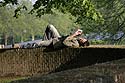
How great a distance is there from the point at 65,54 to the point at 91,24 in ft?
69.1

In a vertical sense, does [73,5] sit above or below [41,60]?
above

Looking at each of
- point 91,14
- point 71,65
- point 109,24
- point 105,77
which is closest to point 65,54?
point 71,65

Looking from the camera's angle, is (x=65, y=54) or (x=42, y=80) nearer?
(x=42, y=80)

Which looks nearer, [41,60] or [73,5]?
[41,60]

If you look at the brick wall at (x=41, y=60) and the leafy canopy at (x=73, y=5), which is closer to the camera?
the brick wall at (x=41, y=60)

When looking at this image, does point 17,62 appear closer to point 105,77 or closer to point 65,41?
point 65,41

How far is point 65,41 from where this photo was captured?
15484 millimetres

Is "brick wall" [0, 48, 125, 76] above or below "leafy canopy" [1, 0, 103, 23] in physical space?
below

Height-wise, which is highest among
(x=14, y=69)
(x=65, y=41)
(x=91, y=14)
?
(x=91, y=14)

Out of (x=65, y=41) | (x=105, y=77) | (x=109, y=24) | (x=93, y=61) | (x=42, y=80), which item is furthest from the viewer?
(x=109, y=24)

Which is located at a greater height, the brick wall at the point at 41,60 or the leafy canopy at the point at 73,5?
the leafy canopy at the point at 73,5

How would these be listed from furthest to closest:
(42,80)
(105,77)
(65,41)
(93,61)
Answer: (65,41) < (93,61) < (105,77) < (42,80)

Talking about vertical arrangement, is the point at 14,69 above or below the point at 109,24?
below

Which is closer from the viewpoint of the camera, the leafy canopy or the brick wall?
the brick wall
